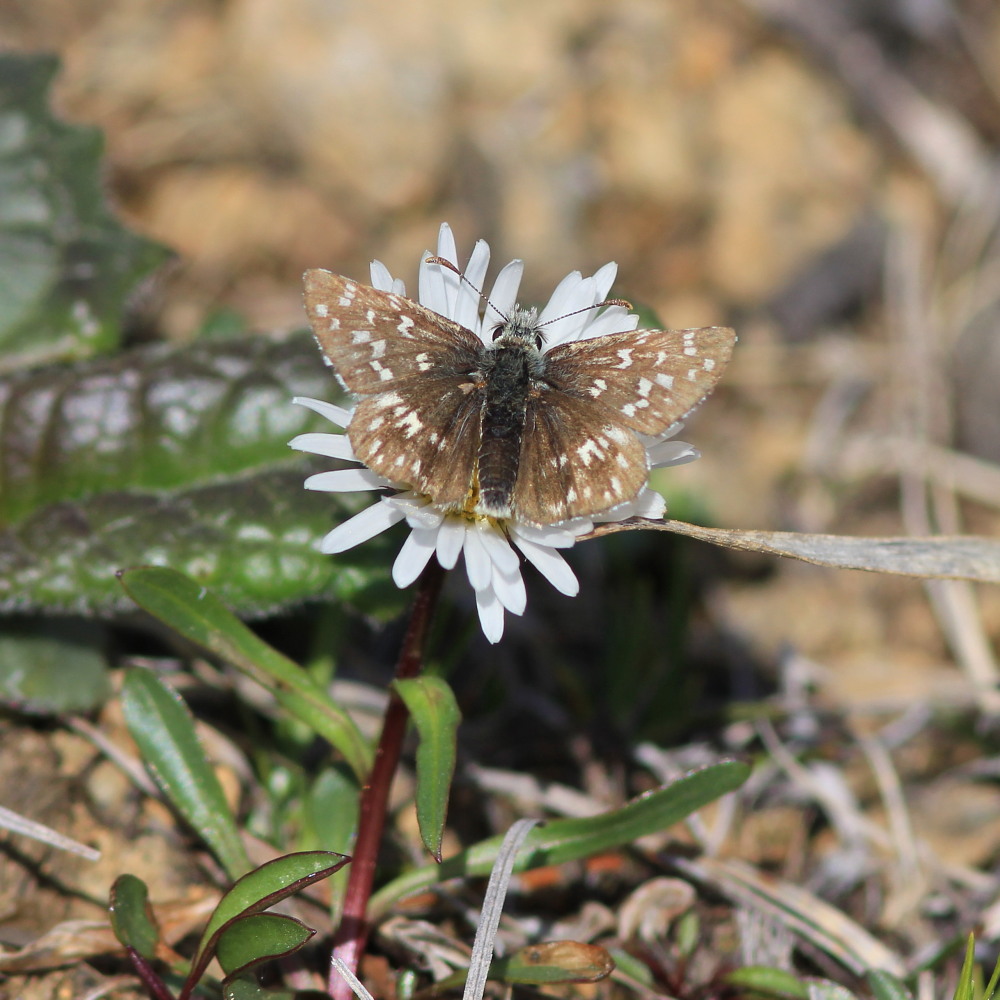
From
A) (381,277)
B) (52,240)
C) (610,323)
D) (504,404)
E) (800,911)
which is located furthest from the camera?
(52,240)

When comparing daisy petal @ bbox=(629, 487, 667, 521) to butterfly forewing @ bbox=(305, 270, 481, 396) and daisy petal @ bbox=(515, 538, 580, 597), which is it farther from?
butterfly forewing @ bbox=(305, 270, 481, 396)

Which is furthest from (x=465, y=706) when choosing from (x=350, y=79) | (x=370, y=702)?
(x=350, y=79)

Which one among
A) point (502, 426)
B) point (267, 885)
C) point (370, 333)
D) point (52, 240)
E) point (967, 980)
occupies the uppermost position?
point (52, 240)

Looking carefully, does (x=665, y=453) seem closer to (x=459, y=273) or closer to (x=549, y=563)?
(x=549, y=563)

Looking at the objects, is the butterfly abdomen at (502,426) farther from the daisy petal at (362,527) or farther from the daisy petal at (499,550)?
the daisy petal at (362,527)

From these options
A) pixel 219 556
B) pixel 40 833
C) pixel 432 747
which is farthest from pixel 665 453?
pixel 40 833

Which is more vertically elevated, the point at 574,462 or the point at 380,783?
the point at 574,462

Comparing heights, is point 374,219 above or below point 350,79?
below

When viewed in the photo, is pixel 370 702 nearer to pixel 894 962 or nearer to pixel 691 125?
pixel 894 962
